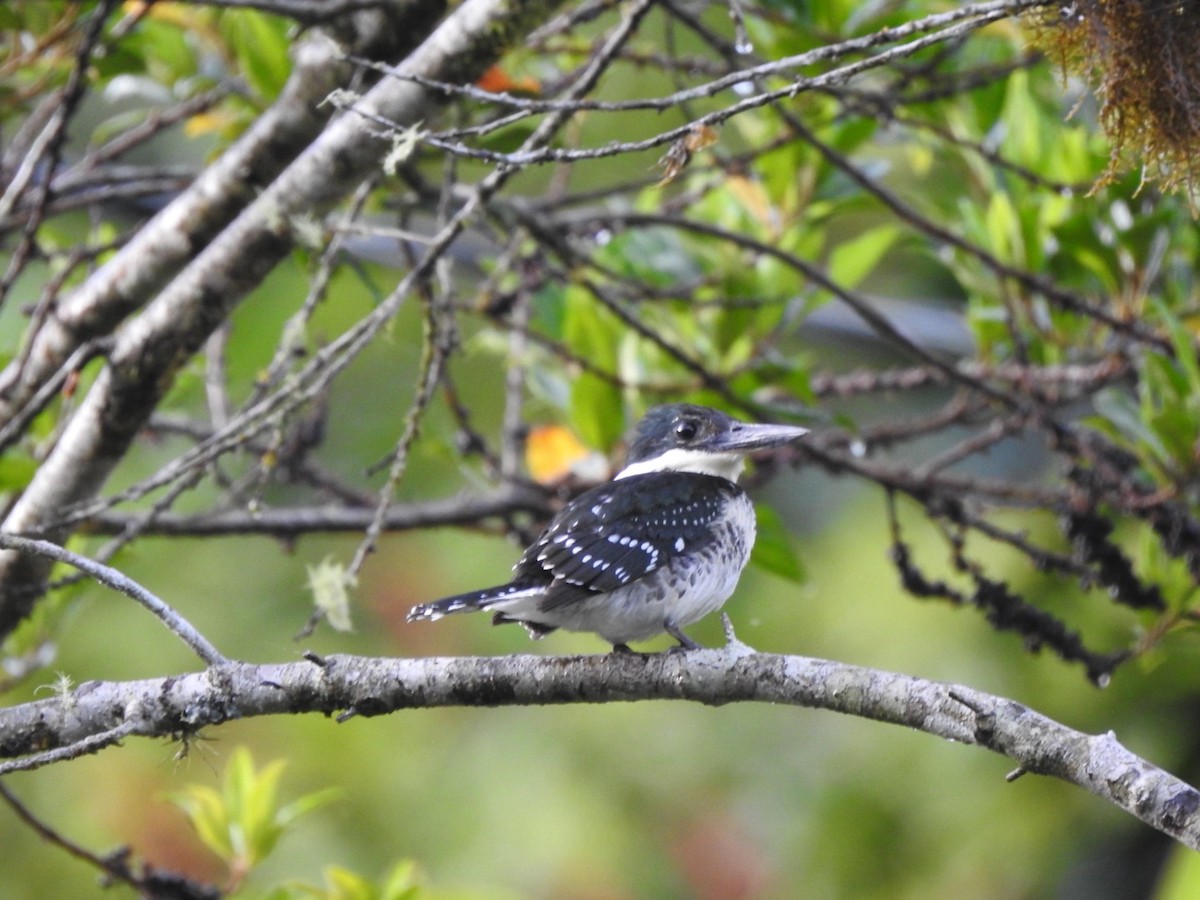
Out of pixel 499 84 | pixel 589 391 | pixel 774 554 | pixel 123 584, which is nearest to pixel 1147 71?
pixel 123 584

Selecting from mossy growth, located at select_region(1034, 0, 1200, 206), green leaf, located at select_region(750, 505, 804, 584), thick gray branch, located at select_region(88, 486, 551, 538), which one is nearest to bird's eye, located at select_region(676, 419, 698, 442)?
green leaf, located at select_region(750, 505, 804, 584)

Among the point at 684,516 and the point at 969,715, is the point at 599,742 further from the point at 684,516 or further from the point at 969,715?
the point at 969,715

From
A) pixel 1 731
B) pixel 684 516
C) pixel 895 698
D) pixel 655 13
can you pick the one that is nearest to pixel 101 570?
pixel 1 731

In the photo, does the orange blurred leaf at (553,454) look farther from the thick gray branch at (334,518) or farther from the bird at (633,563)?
the bird at (633,563)

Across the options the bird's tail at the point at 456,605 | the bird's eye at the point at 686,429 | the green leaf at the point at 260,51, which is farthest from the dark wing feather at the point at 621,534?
the green leaf at the point at 260,51

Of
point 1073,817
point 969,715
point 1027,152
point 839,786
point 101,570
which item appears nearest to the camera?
point 969,715

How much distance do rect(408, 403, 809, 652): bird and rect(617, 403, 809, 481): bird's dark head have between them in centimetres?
5

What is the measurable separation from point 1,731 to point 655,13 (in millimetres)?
4799

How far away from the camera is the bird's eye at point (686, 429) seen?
3.47 meters

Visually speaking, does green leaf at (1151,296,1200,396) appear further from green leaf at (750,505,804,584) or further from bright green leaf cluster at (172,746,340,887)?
bright green leaf cluster at (172,746,340,887)

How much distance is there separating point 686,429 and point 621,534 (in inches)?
23.0

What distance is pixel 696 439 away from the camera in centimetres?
347

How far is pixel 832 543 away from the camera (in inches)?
246

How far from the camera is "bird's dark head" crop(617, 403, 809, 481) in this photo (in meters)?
3.36
